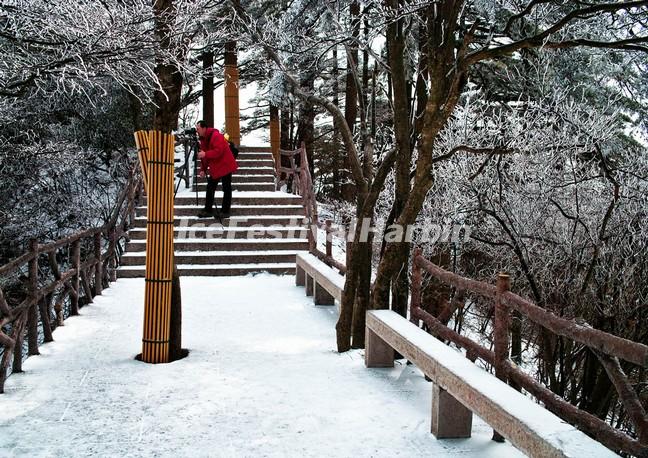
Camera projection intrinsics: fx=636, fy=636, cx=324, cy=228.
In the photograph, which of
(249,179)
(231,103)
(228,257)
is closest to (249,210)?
(228,257)

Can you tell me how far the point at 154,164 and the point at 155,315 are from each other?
1.27m

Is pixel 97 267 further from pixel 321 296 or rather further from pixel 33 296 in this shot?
pixel 33 296

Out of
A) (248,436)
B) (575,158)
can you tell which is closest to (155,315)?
(248,436)

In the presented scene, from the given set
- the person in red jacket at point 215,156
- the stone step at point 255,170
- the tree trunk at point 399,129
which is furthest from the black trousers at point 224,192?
the tree trunk at point 399,129

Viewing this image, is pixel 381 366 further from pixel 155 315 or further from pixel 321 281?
pixel 321 281

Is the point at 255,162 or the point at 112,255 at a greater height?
the point at 255,162

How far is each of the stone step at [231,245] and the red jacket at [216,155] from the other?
3.99 ft

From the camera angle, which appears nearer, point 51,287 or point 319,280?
point 51,287

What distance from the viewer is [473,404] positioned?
3369 mm

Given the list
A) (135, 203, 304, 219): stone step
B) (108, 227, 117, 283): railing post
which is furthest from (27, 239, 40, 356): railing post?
(135, 203, 304, 219): stone step

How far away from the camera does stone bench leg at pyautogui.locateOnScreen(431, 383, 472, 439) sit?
3.80 metres

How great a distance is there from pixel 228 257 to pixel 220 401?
6.80 metres

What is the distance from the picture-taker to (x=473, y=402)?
337 centimetres

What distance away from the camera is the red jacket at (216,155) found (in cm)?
1123
